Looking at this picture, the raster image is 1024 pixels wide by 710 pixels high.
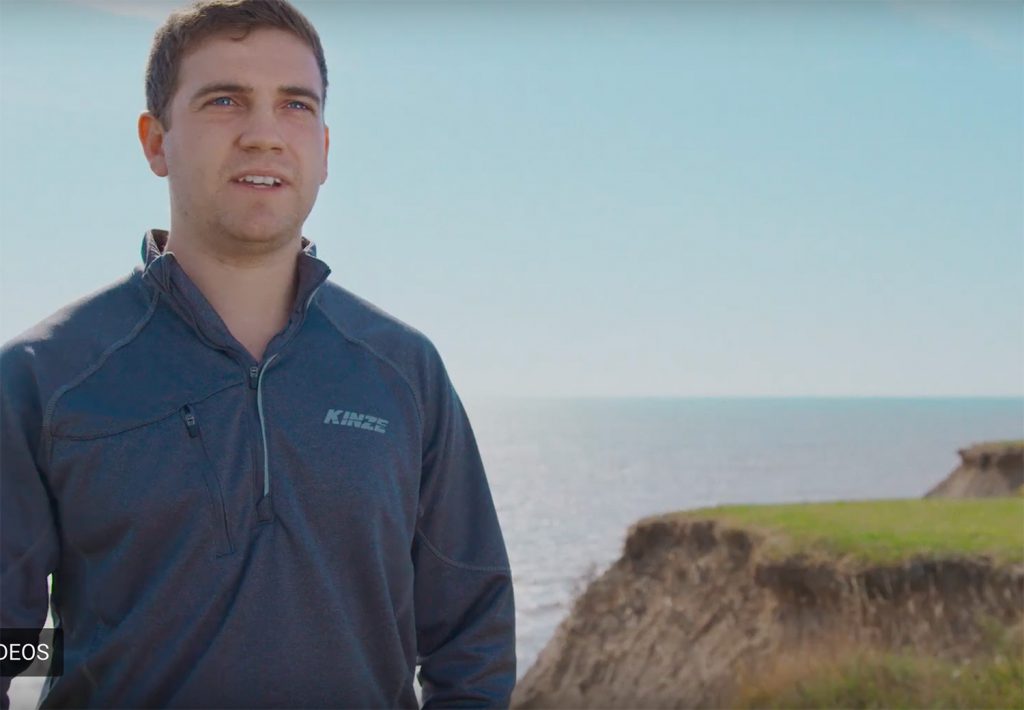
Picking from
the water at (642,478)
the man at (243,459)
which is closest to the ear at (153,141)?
the man at (243,459)

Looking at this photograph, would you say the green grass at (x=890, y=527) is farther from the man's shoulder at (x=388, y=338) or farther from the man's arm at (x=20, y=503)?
the man's arm at (x=20, y=503)

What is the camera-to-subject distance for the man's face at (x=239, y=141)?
289 centimetres

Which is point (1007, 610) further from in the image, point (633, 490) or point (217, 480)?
point (633, 490)

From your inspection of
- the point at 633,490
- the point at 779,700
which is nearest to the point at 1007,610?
the point at 779,700

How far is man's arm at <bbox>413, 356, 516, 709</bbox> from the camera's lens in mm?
3111

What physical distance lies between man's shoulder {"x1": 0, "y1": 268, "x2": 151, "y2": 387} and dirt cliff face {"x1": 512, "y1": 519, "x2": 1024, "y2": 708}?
9.23 metres

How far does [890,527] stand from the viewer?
12180mm

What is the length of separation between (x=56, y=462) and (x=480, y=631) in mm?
1242

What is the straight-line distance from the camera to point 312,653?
2760 mm

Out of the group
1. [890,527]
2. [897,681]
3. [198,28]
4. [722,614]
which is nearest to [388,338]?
Answer: [198,28]

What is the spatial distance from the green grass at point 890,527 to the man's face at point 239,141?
9811 millimetres

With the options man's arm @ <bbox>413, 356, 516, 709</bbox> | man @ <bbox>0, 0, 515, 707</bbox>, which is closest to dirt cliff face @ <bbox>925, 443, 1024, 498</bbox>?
man's arm @ <bbox>413, 356, 516, 709</bbox>

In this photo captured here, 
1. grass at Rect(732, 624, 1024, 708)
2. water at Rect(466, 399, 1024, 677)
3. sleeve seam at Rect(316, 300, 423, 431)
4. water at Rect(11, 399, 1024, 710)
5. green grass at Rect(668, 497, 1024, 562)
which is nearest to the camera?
sleeve seam at Rect(316, 300, 423, 431)

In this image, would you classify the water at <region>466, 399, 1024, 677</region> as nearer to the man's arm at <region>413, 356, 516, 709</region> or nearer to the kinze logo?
the man's arm at <region>413, 356, 516, 709</region>
